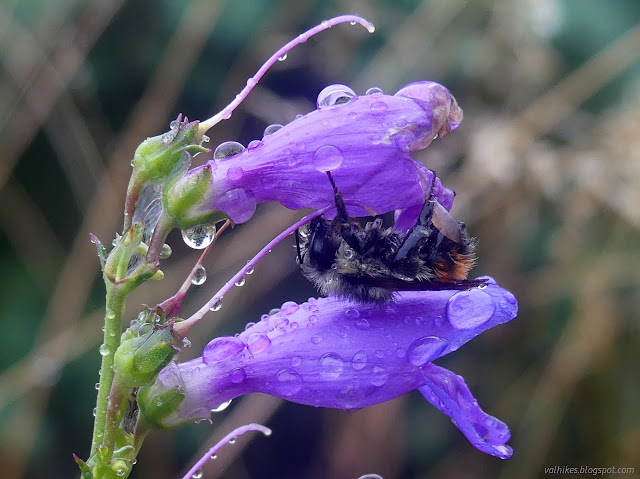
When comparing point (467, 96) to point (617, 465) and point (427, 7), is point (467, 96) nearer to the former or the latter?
point (427, 7)

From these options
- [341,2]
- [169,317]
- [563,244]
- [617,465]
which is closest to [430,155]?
[563,244]

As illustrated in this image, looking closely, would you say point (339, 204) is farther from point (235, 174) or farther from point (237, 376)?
point (237, 376)

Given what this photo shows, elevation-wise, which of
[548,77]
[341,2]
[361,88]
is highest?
[341,2]

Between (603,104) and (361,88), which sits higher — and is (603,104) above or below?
below

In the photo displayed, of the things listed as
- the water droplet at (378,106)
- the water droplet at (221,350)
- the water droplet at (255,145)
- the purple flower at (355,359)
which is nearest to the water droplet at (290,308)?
the purple flower at (355,359)

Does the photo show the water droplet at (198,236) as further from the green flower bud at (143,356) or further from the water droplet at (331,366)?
the water droplet at (331,366)

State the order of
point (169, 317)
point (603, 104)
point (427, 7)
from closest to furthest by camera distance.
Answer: point (169, 317) < point (427, 7) < point (603, 104)

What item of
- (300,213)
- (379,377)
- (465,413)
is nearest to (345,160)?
(379,377)
